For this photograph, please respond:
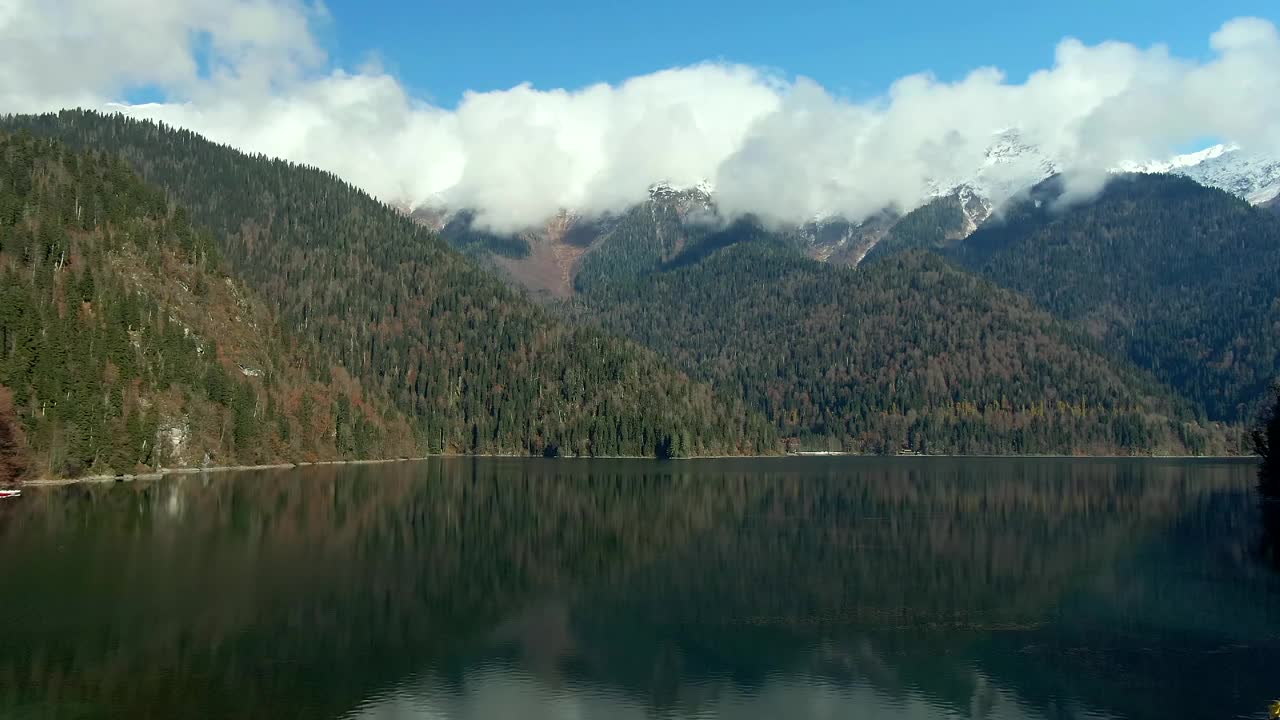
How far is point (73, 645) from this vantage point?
56.3m

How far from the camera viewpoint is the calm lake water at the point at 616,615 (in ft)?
166

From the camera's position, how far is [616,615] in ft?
230

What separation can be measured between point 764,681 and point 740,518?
251ft

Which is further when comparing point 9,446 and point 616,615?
point 9,446

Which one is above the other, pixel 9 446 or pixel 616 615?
pixel 9 446

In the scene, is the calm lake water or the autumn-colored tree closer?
the calm lake water

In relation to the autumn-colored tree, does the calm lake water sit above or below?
below

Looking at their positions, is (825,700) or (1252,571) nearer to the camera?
(825,700)

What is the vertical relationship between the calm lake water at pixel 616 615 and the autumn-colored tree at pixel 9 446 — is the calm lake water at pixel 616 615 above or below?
below

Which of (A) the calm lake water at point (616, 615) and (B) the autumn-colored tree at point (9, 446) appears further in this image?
(B) the autumn-colored tree at point (9, 446)

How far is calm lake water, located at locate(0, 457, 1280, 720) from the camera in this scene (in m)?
50.7

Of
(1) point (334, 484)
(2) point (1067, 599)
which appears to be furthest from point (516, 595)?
(1) point (334, 484)

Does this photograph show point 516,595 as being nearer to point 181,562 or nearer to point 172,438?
point 181,562

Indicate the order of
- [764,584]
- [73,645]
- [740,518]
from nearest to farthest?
[73,645], [764,584], [740,518]
